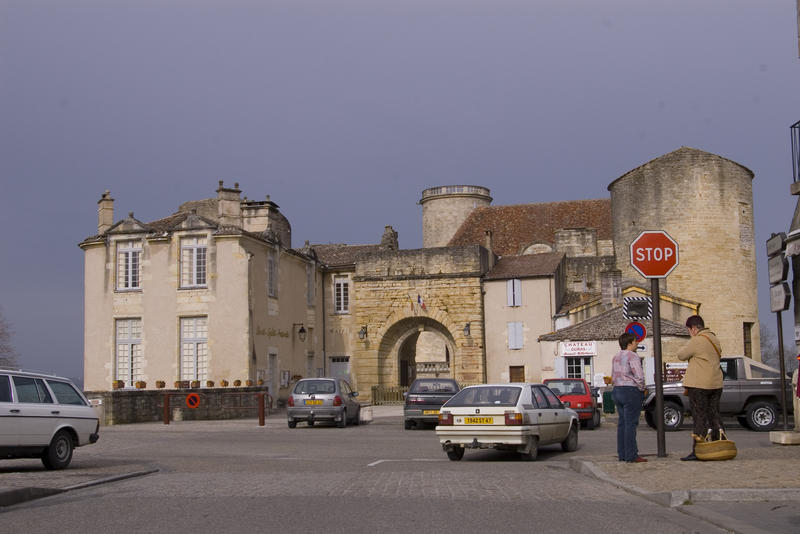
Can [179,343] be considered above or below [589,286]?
below

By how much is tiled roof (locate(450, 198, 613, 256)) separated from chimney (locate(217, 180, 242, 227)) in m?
21.6

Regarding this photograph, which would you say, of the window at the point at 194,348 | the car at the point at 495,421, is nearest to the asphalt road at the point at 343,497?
the car at the point at 495,421

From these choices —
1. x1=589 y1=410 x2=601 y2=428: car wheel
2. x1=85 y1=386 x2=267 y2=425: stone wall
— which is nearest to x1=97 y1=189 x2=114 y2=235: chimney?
x1=85 y1=386 x2=267 y2=425: stone wall

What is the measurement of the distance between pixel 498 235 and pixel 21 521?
4871 cm

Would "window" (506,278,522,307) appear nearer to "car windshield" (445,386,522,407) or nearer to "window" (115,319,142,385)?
"window" (115,319,142,385)

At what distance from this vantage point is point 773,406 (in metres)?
22.3

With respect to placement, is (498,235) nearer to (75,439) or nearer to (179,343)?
(179,343)

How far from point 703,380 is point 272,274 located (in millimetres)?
27525

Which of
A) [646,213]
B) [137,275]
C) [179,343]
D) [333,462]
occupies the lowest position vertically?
[333,462]

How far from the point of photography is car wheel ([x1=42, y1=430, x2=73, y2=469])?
1387 centimetres

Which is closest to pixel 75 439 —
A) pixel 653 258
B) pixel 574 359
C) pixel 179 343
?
pixel 653 258

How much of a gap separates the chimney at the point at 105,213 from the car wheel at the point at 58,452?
2455cm

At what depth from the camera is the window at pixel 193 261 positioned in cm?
3559

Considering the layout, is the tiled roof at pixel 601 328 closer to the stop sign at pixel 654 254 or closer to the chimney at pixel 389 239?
the chimney at pixel 389 239
